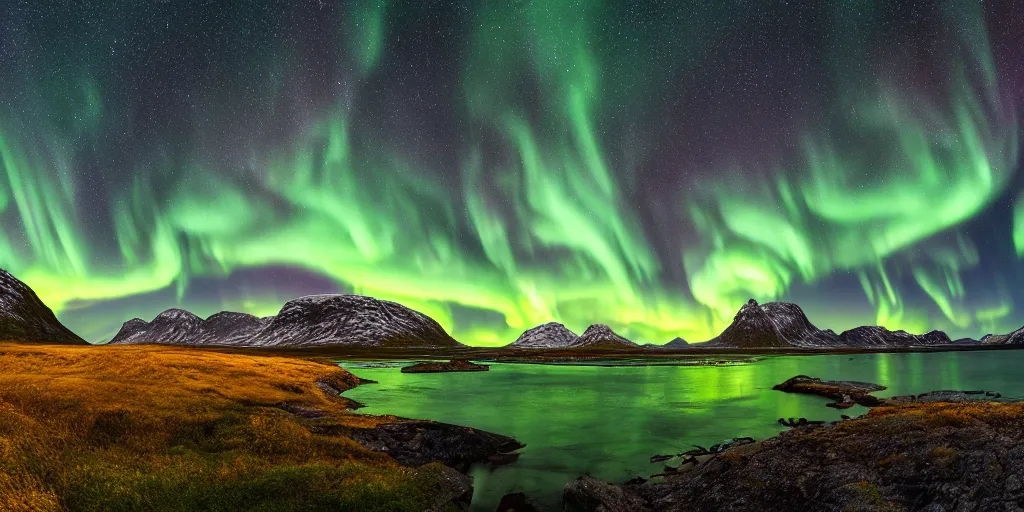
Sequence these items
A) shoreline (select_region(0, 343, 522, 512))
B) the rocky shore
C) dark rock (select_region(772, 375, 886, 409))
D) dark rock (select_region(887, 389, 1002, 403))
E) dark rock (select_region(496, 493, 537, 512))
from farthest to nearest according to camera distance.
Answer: dark rock (select_region(772, 375, 886, 409))
dark rock (select_region(887, 389, 1002, 403))
dark rock (select_region(496, 493, 537, 512))
shoreline (select_region(0, 343, 522, 512))
the rocky shore

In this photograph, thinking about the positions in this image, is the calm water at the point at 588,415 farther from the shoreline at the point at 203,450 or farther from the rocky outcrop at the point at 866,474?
the rocky outcrop at the point at 866,474

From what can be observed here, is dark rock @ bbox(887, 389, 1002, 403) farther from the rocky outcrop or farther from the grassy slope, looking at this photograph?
A: the grassy slope

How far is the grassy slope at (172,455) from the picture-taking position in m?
17.7

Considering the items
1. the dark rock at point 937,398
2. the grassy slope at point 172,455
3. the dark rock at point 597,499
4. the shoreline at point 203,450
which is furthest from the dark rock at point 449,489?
the dark rock at point 937,398

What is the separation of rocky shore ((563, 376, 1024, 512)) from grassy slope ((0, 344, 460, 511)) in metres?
10.0

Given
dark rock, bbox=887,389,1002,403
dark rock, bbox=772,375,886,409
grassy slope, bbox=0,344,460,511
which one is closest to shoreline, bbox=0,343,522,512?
grassy slope, bbox=0,344,460,511

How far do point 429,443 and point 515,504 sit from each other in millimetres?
9474

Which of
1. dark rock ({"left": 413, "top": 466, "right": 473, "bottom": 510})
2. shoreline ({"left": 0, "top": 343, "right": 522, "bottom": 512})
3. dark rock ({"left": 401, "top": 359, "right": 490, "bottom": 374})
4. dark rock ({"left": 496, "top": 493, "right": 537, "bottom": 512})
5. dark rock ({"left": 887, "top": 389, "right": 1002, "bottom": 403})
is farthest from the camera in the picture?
dark rock ({"left": 401, "top": 359, "right": 490, "bottom": 374})

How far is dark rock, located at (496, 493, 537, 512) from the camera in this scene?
20.9 m

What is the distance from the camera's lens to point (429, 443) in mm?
29188

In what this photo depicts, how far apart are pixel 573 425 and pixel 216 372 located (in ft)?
128

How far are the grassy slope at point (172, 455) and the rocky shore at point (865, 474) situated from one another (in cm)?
1000

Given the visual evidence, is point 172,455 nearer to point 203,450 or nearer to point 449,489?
point 203,450

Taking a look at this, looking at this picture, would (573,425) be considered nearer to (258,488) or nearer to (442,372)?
(258,488)
